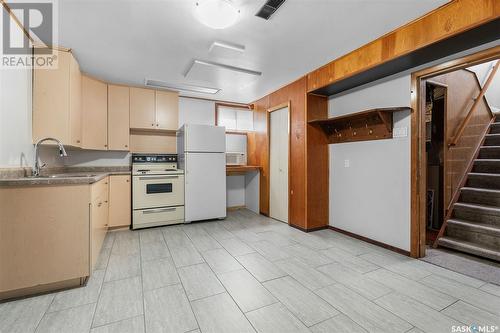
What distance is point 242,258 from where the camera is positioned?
2656mm

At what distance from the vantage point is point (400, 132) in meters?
2.76

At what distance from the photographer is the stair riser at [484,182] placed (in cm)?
328

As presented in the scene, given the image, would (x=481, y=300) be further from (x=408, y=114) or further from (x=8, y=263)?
(x=8, y=263)

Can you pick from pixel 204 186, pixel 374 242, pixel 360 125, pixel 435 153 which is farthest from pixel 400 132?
pixel 204 186

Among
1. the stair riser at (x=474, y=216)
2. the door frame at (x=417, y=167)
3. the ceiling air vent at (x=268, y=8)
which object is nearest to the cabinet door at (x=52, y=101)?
the ceiling air vent at (x=268, y=8)

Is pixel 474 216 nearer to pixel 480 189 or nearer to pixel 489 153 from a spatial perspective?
pixel 480 189

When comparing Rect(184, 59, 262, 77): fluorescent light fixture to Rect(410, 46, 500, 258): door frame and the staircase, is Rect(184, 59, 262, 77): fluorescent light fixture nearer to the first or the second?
Rect(410, 46, 500, 258): door frame

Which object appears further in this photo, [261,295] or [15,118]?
[15,118]

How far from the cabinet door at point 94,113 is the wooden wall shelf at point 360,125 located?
3.35m

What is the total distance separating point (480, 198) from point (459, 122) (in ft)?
4.21

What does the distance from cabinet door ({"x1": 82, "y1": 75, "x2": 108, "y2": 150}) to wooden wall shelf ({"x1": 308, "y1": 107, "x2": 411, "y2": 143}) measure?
11.0 ft

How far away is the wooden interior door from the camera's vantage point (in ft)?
13.7

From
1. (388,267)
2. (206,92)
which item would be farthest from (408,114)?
(206,92)

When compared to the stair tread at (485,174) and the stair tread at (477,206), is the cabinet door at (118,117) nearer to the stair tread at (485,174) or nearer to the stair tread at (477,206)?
the stair tread at (477,206)
